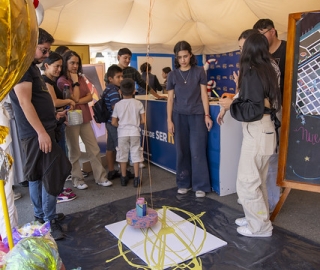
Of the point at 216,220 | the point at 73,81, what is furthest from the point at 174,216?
the point at 73,81

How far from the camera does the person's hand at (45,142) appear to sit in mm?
1933

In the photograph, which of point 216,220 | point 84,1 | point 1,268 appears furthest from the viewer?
point 84,1

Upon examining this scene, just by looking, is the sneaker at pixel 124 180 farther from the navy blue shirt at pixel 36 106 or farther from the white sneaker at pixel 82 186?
the navy blue shirt at pixel 36 106

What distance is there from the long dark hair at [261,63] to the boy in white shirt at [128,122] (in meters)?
1.37

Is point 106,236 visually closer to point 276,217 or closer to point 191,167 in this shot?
point 191,167

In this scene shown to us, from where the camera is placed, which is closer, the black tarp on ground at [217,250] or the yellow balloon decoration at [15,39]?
the yellow balloon decoration at [15,39]

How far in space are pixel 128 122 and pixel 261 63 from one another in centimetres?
154

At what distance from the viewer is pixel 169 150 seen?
11.7ft

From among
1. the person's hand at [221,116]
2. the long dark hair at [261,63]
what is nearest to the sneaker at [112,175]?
the person's hand at [221,116]

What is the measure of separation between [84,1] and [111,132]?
78.9 inches

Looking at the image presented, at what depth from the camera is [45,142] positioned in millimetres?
1945

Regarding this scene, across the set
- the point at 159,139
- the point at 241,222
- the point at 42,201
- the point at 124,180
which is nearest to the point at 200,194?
the point at 241,222

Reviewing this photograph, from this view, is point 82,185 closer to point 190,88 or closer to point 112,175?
point 112,175

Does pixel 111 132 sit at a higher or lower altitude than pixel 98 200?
higher
